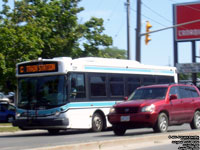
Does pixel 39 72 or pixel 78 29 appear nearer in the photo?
pixel 39 72

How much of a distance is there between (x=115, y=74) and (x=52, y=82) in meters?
3.84

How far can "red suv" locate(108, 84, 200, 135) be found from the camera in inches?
663

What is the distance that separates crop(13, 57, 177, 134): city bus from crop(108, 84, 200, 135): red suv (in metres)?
2.59

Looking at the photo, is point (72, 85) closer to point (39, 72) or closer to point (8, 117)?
point (39, 72)

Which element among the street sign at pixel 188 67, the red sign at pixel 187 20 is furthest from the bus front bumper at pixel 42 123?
the street sign at pixel 188 67

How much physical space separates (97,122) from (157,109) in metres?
4.71

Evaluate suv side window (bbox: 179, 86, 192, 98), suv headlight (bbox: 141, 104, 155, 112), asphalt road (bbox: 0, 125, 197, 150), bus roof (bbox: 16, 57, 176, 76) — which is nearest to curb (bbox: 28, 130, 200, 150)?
asphalt road (bbox: 0, 125, 197, 150)

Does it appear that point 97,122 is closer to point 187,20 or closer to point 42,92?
point 42,92

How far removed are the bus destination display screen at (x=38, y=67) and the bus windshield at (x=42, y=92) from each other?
289mm

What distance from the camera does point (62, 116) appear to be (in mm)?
19312

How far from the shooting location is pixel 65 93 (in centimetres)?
1945

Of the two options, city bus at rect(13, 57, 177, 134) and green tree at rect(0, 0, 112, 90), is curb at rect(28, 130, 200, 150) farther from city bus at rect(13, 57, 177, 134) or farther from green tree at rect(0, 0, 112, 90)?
green tree at rect(0, 0, 112, 90)

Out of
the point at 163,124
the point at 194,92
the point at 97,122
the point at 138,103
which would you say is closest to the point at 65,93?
the point at 97,122

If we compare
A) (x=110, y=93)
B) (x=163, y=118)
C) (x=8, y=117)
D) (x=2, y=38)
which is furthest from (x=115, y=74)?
(x=8, y=117)
